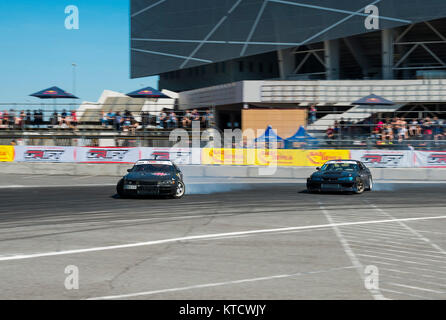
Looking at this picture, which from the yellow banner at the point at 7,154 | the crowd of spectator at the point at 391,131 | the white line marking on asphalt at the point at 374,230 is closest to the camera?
the white line marking on asphalt at the point at 374,230

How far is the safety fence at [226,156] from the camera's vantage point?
26219 millimetres

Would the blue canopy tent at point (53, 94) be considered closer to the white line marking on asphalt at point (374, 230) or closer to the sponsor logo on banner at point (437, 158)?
the sponsor logo on banner at point (437, 158)

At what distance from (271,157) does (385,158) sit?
17.2 ft

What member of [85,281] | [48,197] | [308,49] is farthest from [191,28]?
[85,281]

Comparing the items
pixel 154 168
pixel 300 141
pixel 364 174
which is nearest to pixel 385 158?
pixel 300 141

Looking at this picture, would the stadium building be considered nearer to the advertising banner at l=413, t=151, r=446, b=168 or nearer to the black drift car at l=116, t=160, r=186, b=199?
the advertising banner at l=413, t=151, r=446, b=168

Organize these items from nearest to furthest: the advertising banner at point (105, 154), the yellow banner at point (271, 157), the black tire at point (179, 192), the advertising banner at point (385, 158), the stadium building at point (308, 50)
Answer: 1. the black tire at point (179, 192)
2. the advertising banner at point (385, 158)
3. the yellow banner at point (271, 157)
4. the advertising banner at point (105, 154)
5. the stadium building at point (308, 50)

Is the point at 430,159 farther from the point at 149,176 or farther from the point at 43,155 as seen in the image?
the point at 43,155

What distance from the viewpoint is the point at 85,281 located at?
6.35 metres

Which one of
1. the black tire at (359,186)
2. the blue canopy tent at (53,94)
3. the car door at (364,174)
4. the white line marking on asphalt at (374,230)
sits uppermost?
the blue canopy tent at (53,94)

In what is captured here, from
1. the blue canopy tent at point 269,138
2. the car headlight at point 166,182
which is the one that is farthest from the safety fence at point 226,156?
the car headlight at point 166,182

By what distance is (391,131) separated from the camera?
1160 inches
